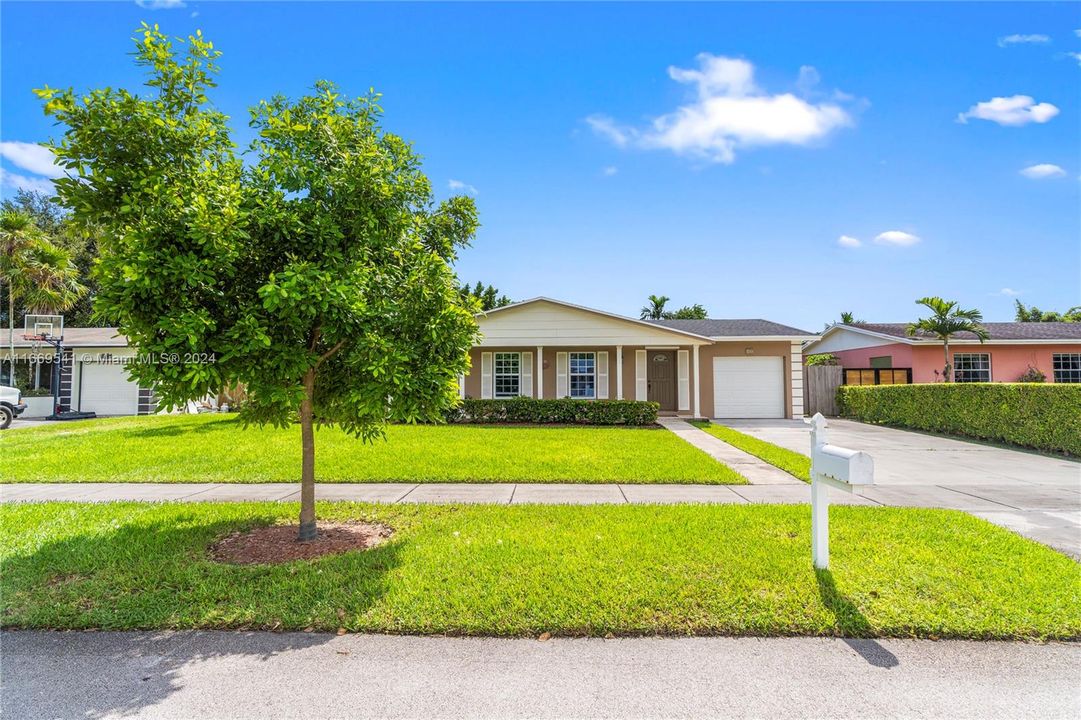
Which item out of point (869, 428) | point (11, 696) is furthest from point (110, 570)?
point (869, 428)

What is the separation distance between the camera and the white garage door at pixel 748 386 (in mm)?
19141

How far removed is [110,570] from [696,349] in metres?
16.4

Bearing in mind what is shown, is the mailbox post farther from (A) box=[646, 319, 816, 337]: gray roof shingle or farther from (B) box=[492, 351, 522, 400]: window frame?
(A) box=[646, 319, 816, 337]: gray roof shingle

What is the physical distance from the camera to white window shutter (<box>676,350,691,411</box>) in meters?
19.0

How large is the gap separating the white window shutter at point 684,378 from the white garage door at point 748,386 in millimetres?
1092

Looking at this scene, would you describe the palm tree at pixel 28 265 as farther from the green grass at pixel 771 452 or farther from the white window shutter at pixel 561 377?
the green grass at pixel 771 452

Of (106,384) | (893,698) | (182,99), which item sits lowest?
(893,698)

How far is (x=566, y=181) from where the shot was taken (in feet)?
43.8

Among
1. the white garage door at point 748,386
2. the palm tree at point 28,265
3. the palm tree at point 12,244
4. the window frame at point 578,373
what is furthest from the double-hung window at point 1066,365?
the palm tree at point 12,244

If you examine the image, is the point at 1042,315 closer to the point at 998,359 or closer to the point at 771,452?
the point at 998,359

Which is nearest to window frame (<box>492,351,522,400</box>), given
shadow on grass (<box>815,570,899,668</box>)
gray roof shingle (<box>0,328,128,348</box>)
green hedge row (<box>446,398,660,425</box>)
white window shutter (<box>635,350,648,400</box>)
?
green hedge row (<box>446,398,660,425</box>)

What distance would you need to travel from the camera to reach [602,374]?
19000mm

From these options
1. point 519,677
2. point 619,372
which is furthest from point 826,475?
point 619,372

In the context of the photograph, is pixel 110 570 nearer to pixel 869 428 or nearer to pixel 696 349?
pixel 696 349
